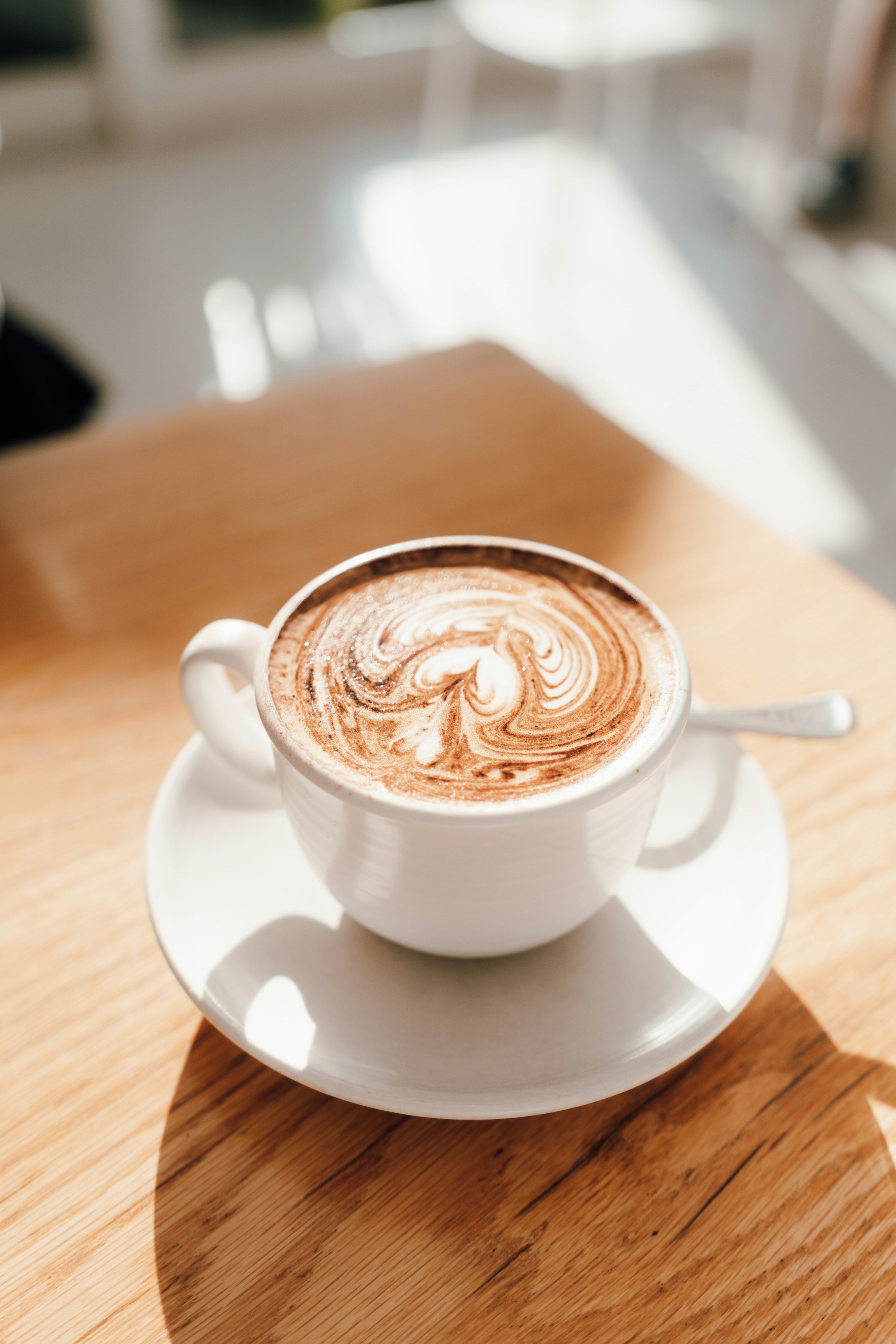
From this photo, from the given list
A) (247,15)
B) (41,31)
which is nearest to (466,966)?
(41,31)

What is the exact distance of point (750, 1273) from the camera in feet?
1.21

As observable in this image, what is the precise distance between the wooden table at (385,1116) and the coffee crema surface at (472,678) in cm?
14

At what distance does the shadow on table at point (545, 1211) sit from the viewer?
36 centimetres

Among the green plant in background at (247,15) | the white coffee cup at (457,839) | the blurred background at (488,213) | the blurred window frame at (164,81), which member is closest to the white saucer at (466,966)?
the white coffee cup at (457,839)

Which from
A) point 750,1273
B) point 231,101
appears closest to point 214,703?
point 750,1273

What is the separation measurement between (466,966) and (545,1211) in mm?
94

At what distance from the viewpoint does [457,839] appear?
0.36 metres

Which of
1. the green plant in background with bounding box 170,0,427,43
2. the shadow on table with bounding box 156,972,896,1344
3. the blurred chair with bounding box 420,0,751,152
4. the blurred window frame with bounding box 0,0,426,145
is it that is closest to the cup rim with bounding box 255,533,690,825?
the shadow on table with bounding box 156,972,896,1344

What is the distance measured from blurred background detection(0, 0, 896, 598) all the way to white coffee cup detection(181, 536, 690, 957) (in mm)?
1235

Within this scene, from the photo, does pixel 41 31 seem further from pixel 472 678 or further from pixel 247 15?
pixel 472 678

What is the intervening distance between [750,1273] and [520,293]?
94.3 inches

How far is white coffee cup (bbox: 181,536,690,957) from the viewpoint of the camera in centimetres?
36

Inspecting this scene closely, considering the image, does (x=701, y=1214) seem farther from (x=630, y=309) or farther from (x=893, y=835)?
(x=630, y=309)

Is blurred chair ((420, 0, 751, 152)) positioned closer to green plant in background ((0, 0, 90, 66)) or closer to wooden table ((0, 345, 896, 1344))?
green plant in background ((0, 0, 90, 66))
